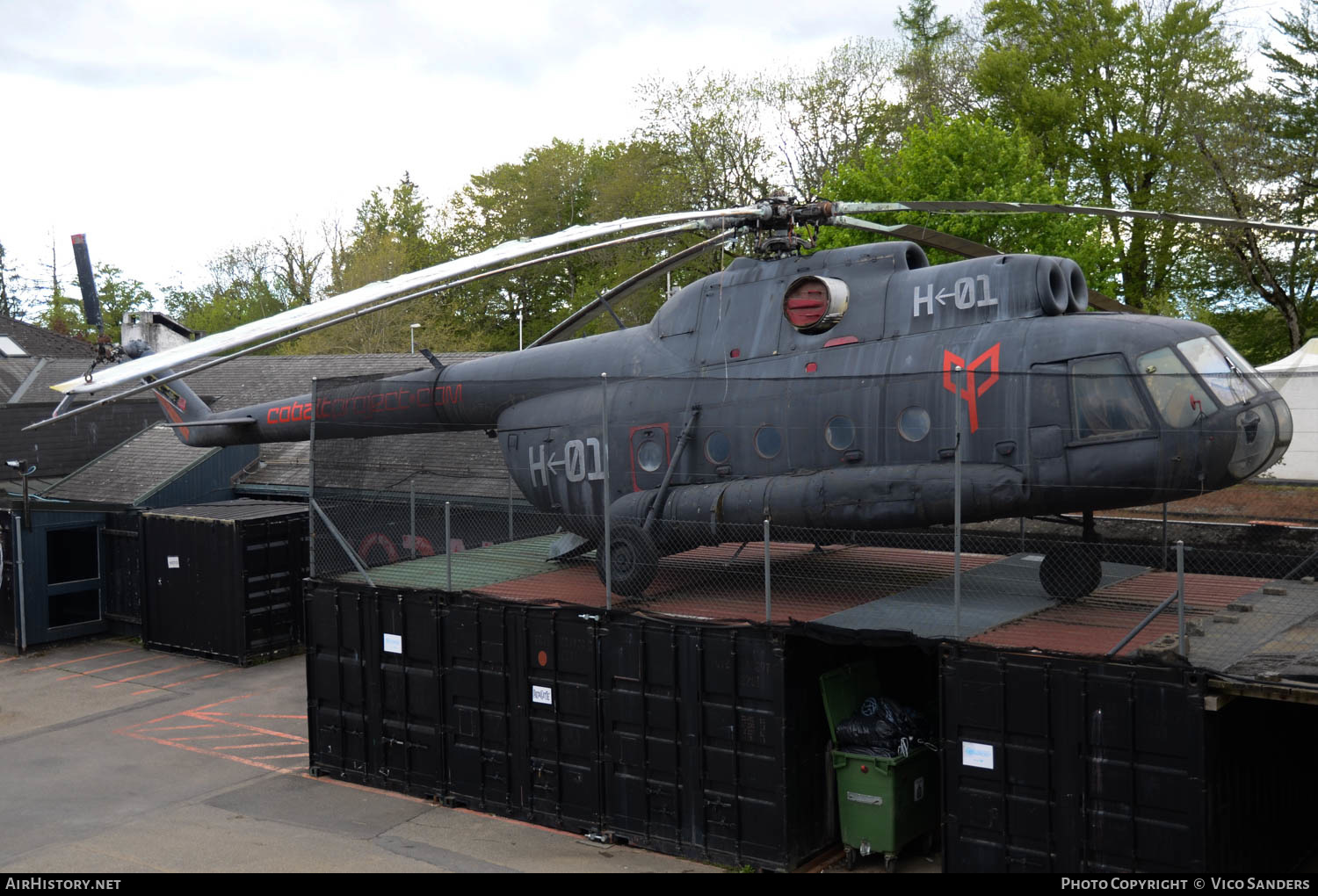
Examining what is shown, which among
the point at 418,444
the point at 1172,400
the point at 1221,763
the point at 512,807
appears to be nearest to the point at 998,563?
the point at 1172,400

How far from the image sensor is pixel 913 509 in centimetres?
1051

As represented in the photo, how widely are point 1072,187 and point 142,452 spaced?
107 feet

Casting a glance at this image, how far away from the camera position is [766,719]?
10.4 m

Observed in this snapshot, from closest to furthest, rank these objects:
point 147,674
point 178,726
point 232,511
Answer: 1. point 178,726
2. point 147,674
3. point 232,511

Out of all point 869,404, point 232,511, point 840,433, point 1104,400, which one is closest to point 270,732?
point 232,511

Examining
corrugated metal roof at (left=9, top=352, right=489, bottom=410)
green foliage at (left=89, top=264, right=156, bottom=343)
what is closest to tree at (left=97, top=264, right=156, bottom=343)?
green foliage at (left=89, top=264, right=156, bottom=343)

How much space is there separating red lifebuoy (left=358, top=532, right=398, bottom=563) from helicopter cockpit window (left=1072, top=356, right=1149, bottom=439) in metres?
8.73

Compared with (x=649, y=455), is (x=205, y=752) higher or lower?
lower

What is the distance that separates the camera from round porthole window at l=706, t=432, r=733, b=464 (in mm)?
12078

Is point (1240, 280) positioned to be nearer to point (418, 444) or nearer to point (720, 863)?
point (418, 444)

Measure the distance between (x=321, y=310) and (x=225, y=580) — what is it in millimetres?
11391

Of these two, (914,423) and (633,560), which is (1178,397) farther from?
(633,560)

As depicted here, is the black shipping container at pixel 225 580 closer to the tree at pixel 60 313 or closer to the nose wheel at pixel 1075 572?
the nose wheel at pixel 1075 572

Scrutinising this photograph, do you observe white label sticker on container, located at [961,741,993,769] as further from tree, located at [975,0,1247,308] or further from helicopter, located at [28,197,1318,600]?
tree, located at [975,0,1247,308]
